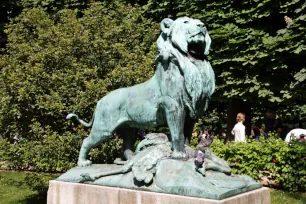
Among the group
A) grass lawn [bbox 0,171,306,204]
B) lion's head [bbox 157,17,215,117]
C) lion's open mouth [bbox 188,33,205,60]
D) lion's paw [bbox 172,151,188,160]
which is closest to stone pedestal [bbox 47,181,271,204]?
lion's paw [bbox 172,151,188,160]

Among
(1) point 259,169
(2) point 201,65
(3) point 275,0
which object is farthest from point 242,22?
(2) point 201,65

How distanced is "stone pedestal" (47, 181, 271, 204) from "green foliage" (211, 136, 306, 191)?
4.81 metres

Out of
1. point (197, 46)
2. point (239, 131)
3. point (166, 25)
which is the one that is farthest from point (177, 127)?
point (239, 131)

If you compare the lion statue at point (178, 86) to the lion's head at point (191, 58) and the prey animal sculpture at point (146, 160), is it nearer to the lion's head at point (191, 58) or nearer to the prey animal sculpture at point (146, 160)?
the lion's head at point (191, 58)

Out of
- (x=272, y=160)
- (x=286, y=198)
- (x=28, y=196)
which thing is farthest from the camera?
(x=28, y=196)

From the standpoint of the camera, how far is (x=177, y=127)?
15.4 feet

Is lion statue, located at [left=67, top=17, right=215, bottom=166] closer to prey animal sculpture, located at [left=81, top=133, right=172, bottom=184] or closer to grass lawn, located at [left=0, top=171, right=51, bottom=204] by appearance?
prey animal sculpture, located at [left=81, top=133, right=172, bottom=184]

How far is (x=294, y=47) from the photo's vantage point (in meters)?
11.4

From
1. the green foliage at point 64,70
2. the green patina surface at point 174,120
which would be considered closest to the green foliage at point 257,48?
the green foliage at point 64,70

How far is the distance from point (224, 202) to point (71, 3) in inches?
518

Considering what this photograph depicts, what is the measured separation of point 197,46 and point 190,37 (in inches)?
5.9

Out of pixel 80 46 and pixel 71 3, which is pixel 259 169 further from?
pixel 71 3

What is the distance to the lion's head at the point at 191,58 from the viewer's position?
4.58 meters

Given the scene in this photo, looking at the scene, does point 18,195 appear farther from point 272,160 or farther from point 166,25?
point 166,25
